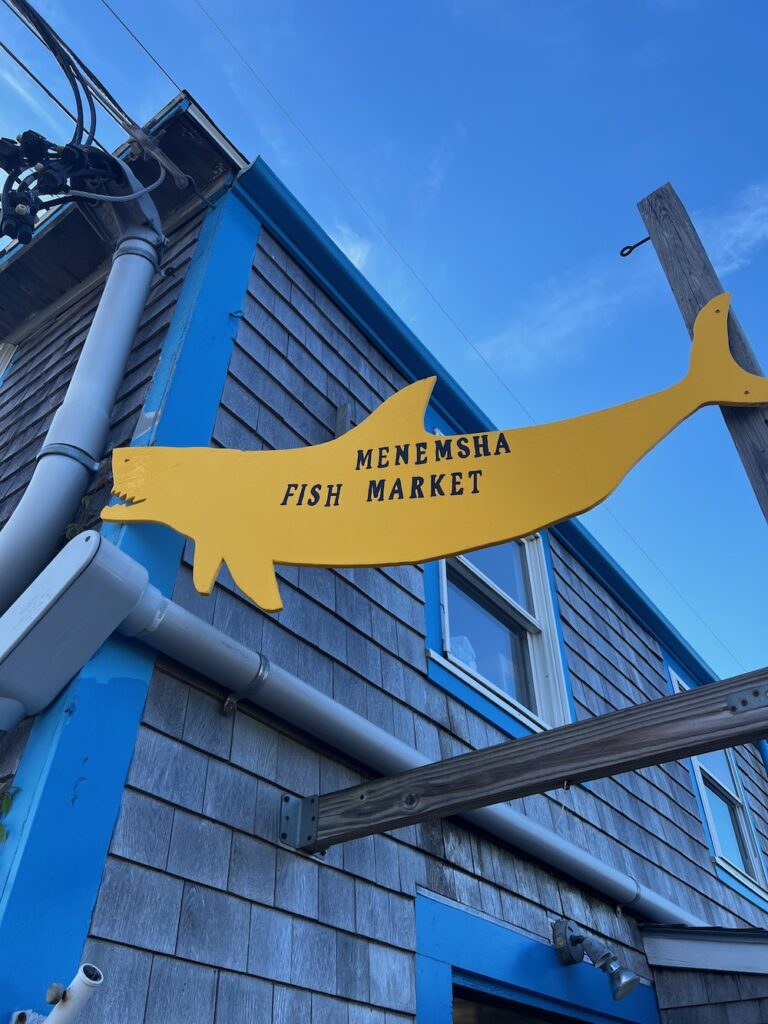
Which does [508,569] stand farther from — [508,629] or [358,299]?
[358,299]

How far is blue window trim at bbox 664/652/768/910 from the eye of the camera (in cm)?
604

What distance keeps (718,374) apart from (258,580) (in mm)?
1343

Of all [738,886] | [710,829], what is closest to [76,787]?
[710,829]

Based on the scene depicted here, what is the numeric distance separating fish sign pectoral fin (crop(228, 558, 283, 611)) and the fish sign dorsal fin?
495 mm

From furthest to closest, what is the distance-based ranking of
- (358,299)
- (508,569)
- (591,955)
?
(508,569)
(358,299)
(591,955)

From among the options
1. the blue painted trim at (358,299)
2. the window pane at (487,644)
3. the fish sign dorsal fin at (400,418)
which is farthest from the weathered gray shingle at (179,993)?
the blue painted trim at (358,299)

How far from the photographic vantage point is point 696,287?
8.91 ft

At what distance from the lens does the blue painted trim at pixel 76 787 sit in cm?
192

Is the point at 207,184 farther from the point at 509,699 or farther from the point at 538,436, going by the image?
the point at 509,699

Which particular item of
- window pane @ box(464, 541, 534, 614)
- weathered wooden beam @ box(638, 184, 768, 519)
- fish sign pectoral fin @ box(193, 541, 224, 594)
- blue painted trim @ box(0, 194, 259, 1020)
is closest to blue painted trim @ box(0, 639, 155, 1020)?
blue painted trim @ box(0, 194, 259, 1020)

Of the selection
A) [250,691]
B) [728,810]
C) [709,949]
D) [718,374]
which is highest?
[728,810]

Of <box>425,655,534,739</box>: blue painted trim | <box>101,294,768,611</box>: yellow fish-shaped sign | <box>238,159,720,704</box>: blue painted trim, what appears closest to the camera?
<box>101,294,768,611</box>: yellow fish-shaped sign

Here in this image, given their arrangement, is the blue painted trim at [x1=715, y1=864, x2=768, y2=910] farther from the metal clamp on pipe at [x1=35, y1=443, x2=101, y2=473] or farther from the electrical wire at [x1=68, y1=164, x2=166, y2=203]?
the electrical wire at [x1=68, y1=164, x2=166, y2=203]

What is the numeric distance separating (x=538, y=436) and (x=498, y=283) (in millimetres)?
4958
